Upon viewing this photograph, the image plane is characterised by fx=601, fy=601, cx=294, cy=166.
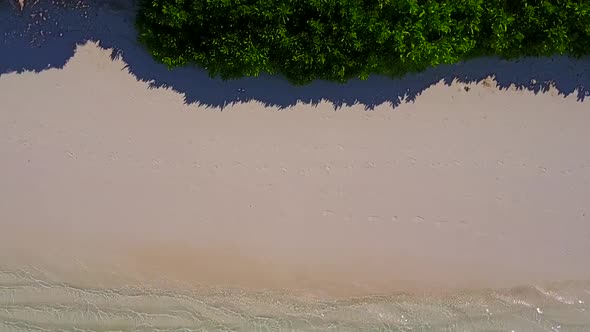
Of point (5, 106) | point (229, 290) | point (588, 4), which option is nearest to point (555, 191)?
point (588, 4)

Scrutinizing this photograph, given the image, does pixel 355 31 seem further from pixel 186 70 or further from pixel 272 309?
pixel 272 309

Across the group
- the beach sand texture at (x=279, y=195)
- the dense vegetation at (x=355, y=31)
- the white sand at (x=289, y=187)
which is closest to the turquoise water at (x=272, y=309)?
the beach sand texture at (x=279, y=195)

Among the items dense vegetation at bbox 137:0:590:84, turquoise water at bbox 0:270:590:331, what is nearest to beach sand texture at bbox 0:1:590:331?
turquoise water at bbox 0:270:590:331

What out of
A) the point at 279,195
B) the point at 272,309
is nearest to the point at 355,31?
the point at 279,195

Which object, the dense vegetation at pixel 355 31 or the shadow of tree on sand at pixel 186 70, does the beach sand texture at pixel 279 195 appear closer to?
the shadow of tree on sand at pixel 186 70

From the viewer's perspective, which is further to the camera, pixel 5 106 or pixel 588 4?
pixel 5 106

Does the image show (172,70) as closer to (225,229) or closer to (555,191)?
(225,229)
